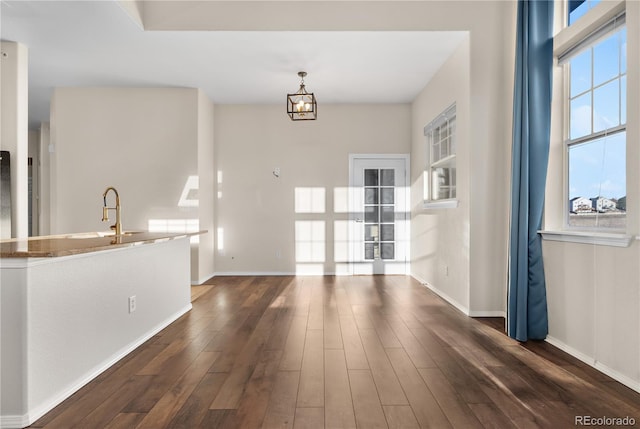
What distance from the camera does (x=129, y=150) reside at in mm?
5820

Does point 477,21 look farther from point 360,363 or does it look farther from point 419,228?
point 360,363

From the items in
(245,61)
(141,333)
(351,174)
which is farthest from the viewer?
(351,174)

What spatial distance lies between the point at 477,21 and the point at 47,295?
13.9 feet

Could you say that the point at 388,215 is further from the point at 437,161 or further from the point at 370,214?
the point at 437,161

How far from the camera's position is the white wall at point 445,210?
13.7 ft

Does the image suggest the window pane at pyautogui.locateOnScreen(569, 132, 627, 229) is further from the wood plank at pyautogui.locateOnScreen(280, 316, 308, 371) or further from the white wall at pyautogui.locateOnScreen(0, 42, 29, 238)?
the white wall at pyautogui.locateOnScreen(0, 42, 29, 238)

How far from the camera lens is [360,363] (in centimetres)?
279

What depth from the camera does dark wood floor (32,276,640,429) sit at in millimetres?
2051

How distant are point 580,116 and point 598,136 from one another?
301 mm

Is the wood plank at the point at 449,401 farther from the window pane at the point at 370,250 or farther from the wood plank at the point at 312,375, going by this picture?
the window pane at the point at 370,250

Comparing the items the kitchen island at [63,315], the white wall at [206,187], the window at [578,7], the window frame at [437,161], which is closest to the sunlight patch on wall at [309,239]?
the white wall at [206,187]

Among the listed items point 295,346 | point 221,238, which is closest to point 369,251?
point 221,238

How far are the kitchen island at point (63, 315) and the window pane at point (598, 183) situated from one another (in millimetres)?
3226

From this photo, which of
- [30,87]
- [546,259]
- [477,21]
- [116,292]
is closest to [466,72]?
[477,21]
